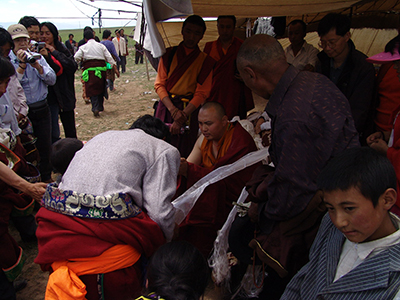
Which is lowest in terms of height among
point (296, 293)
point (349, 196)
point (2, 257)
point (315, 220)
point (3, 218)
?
point (2, 257)

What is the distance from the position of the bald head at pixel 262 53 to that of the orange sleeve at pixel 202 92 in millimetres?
1899

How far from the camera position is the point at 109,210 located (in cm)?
160

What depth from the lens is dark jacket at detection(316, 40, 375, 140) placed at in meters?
2.55

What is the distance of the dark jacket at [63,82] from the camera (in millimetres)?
4145

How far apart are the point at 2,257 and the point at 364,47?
5.93m

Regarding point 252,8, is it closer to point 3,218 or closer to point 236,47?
point 236,47

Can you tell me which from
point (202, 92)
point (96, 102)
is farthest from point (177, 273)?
point (96, 102)

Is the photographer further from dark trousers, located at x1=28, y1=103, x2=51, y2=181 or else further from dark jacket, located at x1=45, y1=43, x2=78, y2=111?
dark trousers, located at x1=28, y1=103, x2=51, y2=181

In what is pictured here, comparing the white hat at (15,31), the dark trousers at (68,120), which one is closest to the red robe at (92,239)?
the white hat at (15,31)

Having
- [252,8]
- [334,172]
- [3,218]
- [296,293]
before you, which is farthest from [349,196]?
[252,8]

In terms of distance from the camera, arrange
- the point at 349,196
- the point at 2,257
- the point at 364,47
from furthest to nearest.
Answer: the point at 364,47 < the point at 2,257 < the point at 349,196

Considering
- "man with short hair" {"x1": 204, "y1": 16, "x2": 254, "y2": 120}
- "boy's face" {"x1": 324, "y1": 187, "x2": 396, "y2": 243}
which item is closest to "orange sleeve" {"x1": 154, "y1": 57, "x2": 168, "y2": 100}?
"man with short hair" {"x1": 204, "y1": 16, "x2": 254, "y2": 120}

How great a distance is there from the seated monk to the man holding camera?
2147 mm

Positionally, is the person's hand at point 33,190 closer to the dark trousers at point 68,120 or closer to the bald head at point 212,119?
the bald head at point 212,119
